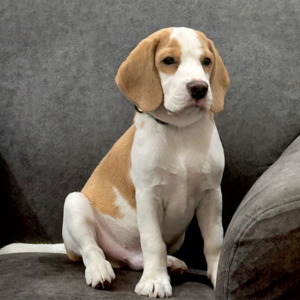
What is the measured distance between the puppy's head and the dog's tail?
2.06ft

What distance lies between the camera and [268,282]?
865 millimetres

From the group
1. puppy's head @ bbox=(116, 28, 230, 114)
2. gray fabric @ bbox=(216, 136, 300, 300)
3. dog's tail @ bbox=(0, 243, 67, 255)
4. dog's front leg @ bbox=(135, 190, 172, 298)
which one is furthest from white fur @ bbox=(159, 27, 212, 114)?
dog's tail @ bbox=(0, 243, 67, 255)

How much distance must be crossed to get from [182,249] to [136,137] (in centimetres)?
50

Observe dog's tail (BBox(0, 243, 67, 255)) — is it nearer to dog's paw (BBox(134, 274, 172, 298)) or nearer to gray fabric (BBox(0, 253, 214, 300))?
gray fabric (BBox(0, 253, 214, 300))

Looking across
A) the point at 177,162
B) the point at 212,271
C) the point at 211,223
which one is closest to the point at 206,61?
the point at 177,162

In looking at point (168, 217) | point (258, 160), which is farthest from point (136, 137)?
point (258, 160)

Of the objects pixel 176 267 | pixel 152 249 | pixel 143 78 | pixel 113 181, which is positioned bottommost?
pixel 176 267

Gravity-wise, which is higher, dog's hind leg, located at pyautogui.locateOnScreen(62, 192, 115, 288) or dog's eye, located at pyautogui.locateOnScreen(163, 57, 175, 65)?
dog's eye, located at pyautogui.locateOnScreen(163, 57, 175, 65)

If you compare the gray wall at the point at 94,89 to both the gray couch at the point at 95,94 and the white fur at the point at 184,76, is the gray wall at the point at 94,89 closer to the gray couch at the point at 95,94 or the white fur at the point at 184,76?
the gray couch at the point at 95,94

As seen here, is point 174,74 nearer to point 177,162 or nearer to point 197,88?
point 197,88

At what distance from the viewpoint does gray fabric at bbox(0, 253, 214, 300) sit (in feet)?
3.73

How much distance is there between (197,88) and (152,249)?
17.0 inches

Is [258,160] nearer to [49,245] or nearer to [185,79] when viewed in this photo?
[185,79]

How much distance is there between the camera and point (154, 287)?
1183mm
